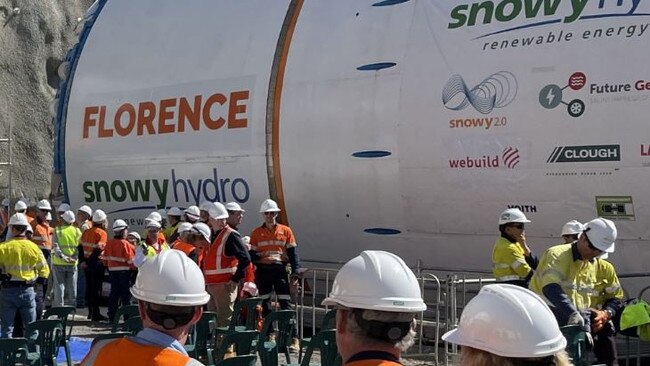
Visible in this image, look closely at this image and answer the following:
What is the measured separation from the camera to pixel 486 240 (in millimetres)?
11570

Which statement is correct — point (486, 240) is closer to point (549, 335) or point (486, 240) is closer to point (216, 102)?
Answer: point (216, 102)

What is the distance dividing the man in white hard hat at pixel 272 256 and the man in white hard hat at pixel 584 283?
4872 mm

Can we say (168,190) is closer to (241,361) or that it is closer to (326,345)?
(326,345)

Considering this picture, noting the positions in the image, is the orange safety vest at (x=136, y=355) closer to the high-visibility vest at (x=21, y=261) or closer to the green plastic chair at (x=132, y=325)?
the green plastic chair at (x=132, y=325)

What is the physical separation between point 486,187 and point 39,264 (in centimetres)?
497

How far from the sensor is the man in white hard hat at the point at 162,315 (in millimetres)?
Answer: 3932

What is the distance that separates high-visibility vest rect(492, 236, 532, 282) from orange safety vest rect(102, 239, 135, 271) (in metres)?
6.51

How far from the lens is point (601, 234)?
7984 mm

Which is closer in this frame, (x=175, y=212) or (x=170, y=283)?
(x=170, y=283)

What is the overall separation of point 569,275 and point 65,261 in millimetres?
9810

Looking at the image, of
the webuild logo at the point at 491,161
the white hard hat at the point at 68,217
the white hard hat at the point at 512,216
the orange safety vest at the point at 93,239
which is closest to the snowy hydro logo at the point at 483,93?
the webuild logo at the point at 491,161

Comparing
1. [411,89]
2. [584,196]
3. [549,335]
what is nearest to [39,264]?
[411,89]

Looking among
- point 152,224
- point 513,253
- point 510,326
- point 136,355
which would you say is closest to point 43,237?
point 152,224

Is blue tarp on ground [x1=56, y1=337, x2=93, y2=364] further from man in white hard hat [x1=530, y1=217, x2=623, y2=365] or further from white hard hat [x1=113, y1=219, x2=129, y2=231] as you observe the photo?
man in white hard hat [x1=530, y1=217, x2=623, y2=365]
